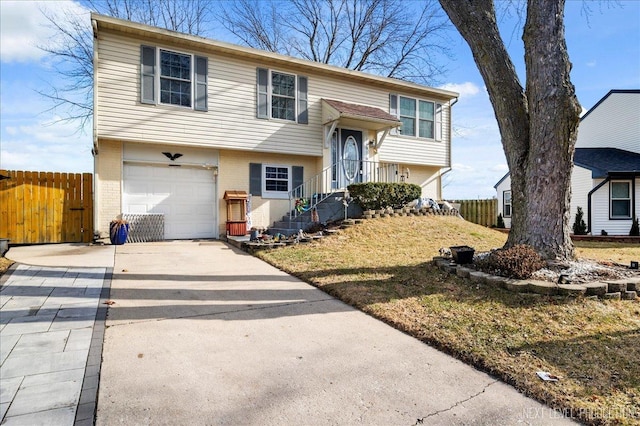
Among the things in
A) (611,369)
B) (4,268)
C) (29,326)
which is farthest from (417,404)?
(4,268)

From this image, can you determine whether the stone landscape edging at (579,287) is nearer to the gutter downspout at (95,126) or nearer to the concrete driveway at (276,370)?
the concrete driveway at (276,370)

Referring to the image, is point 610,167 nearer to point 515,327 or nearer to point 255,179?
point 255,179

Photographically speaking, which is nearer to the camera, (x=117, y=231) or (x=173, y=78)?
(x=117, y=231)

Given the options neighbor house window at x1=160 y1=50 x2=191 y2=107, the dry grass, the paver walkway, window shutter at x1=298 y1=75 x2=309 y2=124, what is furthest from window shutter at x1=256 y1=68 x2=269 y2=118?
the paver walkway

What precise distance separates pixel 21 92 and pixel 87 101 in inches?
136

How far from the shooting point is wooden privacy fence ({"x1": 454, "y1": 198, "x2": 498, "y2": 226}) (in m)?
19.6

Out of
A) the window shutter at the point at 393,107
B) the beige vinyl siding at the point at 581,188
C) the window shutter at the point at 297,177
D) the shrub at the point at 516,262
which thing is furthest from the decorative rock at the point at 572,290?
the beige vinyl siding at the point at 581,188

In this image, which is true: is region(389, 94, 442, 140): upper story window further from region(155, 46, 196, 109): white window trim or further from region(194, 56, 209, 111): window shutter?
region(155, 46, 196, 109): white window trim

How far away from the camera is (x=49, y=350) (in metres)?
2.89

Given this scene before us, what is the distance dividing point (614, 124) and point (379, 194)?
15.0 m

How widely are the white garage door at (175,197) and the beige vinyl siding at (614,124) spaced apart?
745 inches

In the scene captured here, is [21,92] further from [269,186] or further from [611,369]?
[611,369]

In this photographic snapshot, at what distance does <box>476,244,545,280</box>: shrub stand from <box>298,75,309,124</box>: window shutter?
8.24m

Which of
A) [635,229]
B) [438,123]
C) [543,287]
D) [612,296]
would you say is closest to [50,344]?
[543,287]
